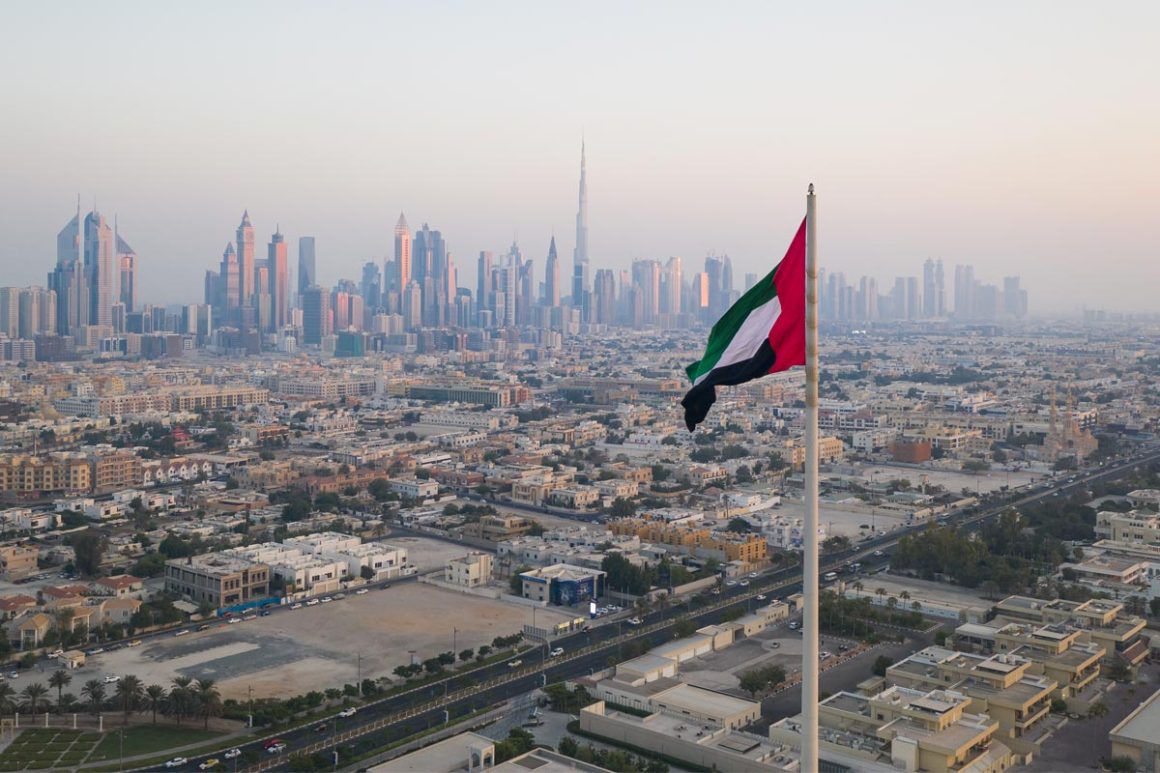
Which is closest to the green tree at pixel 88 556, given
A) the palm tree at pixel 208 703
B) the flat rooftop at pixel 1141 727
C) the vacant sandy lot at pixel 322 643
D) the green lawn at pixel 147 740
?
the vacant sandy lot at pixel 322 643

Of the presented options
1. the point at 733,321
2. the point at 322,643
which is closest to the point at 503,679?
the point at 322,643

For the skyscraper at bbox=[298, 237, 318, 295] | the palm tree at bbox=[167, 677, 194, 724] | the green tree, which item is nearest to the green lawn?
the palm tree at bbox=[167, 677, 194, 724]

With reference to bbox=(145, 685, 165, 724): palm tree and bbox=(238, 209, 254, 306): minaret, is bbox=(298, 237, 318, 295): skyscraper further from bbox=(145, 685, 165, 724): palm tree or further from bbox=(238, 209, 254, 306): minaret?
bbox=(145, 685, 165, 724): palm tree

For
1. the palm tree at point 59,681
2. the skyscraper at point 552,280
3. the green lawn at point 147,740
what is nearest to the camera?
the green lawn at point 147,740

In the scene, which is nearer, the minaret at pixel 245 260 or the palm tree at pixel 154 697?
the palm tree at pixel 154 697

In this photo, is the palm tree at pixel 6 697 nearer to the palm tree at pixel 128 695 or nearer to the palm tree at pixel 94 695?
the palm tree at pixel 94 695

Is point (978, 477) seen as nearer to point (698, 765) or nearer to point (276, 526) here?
point (276, 526)
